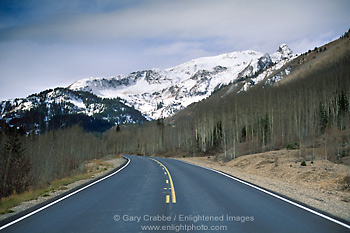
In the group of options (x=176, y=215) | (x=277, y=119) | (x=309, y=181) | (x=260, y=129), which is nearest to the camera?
(x=176, y=215)

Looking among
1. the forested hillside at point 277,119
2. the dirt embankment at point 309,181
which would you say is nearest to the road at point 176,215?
the dirt embankment at point 309,181

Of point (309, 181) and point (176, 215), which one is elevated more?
point (176, 215)

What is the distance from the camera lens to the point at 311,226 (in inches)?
232

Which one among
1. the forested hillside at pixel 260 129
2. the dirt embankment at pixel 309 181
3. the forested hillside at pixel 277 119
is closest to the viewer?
the dirt embankment at pixel 309 181

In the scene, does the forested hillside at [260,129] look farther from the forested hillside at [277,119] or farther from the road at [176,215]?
the road at [176,215]

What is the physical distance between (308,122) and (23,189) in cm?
5551

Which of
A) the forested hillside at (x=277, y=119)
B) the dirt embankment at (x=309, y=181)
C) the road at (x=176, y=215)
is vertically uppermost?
the forested hillside at (x=277, y=119)

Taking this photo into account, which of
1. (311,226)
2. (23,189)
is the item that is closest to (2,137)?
(23,189)

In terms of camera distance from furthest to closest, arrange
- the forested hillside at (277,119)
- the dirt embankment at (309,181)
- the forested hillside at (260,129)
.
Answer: the forested hillside at (277,119) < the forested hillside at (260,129) < the dirt embankment at (309,181)

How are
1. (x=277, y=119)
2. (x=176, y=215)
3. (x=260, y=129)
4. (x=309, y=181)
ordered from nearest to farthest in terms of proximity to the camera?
(x=176, y=215)
(x=309, y=181)
(x=260, y=129)
(x=277, y=119)

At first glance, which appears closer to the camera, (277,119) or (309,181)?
(309,181)

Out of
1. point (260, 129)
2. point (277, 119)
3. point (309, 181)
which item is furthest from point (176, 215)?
point (277, 119)

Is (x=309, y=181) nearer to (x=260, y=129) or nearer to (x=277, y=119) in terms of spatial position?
(x=260, y=129)

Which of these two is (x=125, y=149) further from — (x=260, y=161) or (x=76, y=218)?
(x=76, y=218)
